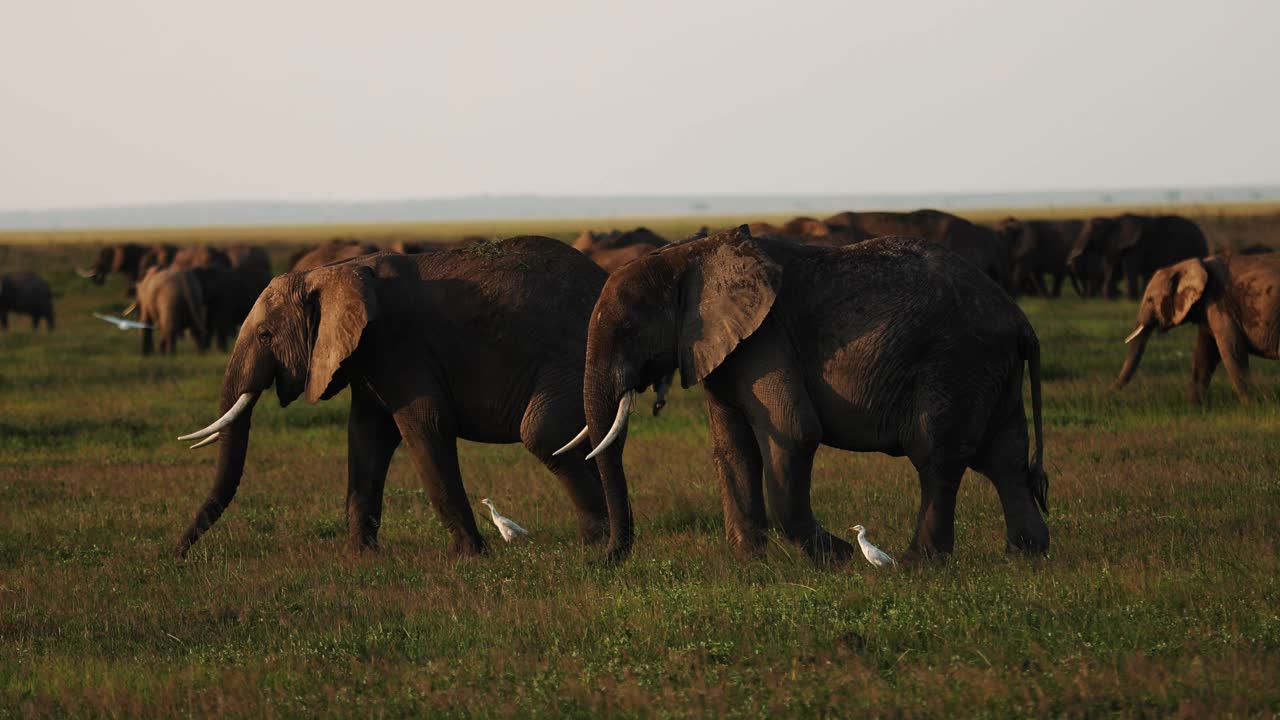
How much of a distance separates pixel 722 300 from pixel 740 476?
1100mm

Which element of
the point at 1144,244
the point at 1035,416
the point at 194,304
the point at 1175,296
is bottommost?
the point at 194,304

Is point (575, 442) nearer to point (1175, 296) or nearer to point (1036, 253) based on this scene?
point (1175, 296)

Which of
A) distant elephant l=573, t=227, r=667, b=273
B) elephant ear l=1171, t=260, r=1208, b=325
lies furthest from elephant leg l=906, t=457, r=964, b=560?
distant elephant l=573, t=227, r=667, b=273

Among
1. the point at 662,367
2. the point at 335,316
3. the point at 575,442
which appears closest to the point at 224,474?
the point at 335,316

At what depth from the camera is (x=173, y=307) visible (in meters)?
32.5

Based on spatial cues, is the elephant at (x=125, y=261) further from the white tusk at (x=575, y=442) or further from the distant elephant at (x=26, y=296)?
the white tusk at (x=575, y=442)

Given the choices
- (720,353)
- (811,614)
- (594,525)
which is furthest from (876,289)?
(594,525)

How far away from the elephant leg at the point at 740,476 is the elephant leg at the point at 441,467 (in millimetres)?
1896

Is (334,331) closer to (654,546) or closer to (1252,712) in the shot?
(654,546)

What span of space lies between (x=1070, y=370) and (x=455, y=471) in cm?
1277

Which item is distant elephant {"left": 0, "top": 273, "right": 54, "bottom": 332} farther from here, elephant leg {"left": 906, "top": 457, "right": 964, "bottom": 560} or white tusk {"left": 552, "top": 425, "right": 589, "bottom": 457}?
elephant leg {"left": 906, "top": 457, "right": 964, "bottom": 560}

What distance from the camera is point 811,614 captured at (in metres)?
8.27

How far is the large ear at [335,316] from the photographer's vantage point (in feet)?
34.9

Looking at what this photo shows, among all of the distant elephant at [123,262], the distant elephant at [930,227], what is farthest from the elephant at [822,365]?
the distant elephant at [123,262]
